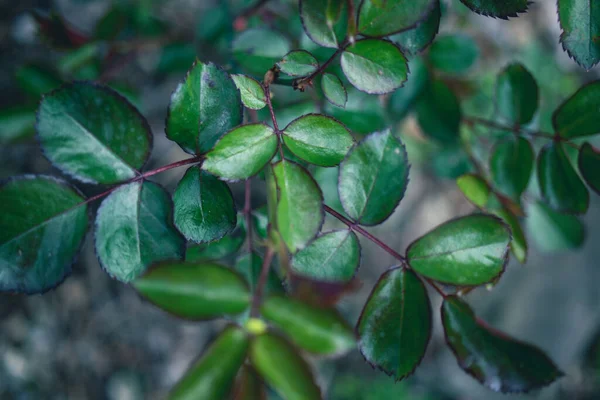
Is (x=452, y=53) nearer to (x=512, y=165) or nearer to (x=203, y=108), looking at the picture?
(x=512, y=165)

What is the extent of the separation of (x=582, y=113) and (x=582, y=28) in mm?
149

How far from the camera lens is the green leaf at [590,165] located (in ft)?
1.98

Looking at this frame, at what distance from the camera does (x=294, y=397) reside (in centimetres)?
39

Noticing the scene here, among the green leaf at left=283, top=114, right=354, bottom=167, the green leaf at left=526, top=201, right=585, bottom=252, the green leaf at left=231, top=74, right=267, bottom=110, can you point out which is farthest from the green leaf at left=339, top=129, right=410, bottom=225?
the green leaf at left=526, top=201, right=585, bottom=252

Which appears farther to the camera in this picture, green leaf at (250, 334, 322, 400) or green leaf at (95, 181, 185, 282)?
green leaf at (95, 181, 185, 282)

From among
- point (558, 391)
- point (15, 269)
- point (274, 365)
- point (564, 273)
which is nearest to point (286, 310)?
point (274, 365)

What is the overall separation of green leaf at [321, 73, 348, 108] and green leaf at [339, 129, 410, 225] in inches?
2.3

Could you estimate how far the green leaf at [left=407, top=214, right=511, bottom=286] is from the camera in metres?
0.53

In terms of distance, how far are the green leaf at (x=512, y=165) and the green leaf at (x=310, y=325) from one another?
0.46 m

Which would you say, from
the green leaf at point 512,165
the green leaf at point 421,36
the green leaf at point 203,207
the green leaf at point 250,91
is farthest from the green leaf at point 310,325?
the green leaf at point 512,165

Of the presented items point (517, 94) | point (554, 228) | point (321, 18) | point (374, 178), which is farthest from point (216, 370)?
point (554, 228)

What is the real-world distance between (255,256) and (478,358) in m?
0.33

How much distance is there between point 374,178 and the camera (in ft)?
1.76

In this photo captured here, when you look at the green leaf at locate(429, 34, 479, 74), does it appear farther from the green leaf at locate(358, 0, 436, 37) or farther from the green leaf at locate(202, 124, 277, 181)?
the green leaf at locate(202, 124, 277, 181)
